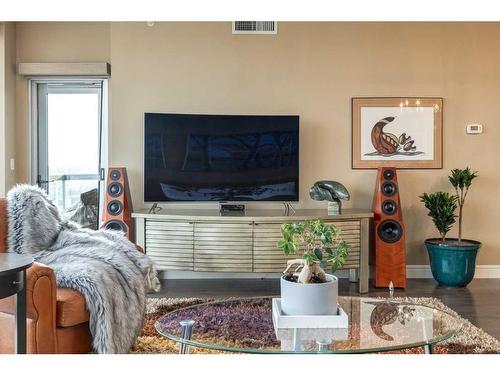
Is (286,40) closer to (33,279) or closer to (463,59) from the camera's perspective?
(463,59)

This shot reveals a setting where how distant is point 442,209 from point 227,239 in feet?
6.24

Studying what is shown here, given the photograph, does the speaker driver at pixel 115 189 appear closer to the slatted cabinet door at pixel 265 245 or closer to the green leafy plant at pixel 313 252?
the slatted cabinet door at pixel 265 245

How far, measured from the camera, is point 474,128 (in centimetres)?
483

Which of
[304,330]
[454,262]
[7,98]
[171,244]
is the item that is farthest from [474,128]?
[7,98]

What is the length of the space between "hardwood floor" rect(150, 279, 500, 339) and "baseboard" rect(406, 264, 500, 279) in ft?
0.33

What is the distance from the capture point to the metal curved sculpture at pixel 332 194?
439 centimetres

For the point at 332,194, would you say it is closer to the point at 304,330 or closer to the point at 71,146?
the point at 304,330

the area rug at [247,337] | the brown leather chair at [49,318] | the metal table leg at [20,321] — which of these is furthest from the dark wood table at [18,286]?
the area rug at [247,337]

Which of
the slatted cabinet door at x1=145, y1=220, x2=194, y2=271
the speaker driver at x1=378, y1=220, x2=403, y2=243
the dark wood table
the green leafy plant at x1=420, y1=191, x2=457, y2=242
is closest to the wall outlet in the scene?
the green leafy plant at x1=420, y1=191, x2=457, y2=242

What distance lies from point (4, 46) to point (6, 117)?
0.67 metres

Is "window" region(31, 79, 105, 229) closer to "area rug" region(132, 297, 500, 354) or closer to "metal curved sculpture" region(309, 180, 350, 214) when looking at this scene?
"area rug" region(132, 297, 500, 354)

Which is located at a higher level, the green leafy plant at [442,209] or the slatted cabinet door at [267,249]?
the green leafy plant at [442,209]

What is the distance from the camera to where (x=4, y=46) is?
16.0ft

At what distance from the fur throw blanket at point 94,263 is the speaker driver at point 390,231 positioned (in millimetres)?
2214
